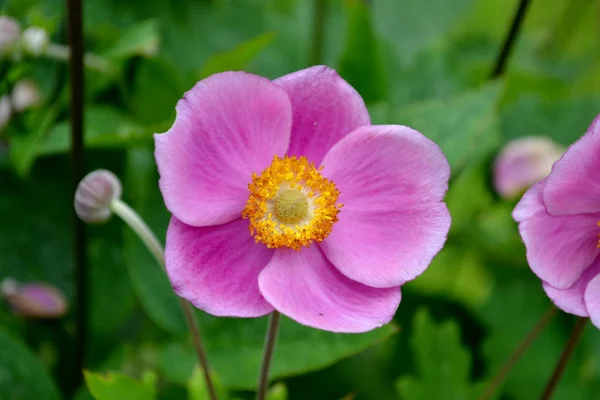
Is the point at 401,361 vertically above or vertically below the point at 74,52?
below

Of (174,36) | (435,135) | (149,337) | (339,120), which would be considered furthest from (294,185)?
(174,36)

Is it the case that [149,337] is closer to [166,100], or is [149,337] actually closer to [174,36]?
[166,100]

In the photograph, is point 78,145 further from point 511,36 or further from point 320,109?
point 511,36

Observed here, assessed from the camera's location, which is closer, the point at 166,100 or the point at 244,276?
the point at 244,276

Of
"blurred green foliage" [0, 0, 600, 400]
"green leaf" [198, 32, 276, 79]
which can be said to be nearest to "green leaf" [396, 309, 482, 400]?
"blurred green foliage" [0, 0, 600, 400]

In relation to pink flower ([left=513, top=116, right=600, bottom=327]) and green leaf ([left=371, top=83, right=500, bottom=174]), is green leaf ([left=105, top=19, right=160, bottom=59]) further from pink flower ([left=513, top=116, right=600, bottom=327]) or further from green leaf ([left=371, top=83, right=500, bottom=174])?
pink flower ([left=513, top=116, right=600, bottom=327])

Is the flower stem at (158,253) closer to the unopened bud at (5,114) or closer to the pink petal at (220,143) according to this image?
the pink petal at (220,143)
